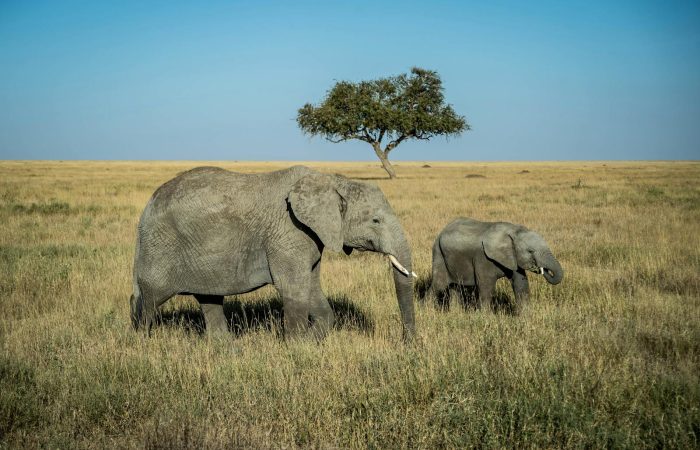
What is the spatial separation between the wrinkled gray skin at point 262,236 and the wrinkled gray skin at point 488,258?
2.37m

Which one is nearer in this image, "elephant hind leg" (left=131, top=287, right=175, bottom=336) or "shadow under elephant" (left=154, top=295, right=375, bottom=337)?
"elephant hind leg" (left=131, top=287, right=175, bottom=336)

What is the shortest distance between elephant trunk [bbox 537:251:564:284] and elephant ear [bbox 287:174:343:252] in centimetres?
324

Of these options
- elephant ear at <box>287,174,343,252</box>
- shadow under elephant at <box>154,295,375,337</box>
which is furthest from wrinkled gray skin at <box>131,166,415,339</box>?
shadow under elephant at <box>154,295,375,337</box>

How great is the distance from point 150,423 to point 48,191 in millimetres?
27095

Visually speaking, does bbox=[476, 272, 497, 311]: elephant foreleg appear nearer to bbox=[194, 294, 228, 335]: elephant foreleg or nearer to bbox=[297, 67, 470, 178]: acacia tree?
bbox=[194, 294, 228, 335]: elephant foreleg

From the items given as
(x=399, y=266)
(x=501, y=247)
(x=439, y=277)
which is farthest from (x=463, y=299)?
(x=399, y=266)

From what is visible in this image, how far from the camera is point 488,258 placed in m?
7.68

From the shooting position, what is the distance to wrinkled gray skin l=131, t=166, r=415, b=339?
5508 mm

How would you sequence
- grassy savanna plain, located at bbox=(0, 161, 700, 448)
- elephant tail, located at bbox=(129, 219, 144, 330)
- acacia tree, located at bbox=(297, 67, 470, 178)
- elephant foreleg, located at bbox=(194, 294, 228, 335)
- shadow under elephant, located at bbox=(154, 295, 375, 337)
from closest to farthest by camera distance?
1. grassy savanna plain, located at bbox=(0, 161, 700, 448)
2. elephant tail, located at bbox=(129, 219, 144, 330)
3. elephant foreleg, located at bbox=(194, 294, 228, 335)
4. shadow under elephant, located at bbox=(154, 295, 375, 337)
5. acacia tree, located at bbox=(297, 67, 470, 178)

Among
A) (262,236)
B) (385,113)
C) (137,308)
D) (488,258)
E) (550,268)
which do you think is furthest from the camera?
(385,113)

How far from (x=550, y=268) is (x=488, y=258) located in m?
0.80

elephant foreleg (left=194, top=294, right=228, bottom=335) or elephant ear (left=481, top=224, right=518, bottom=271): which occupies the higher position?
elephant ear (left=481, top=224, right=518, bottom=271)

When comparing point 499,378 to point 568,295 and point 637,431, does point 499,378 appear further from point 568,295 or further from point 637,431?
point 568,295

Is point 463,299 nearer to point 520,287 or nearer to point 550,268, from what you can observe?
point 520,287
